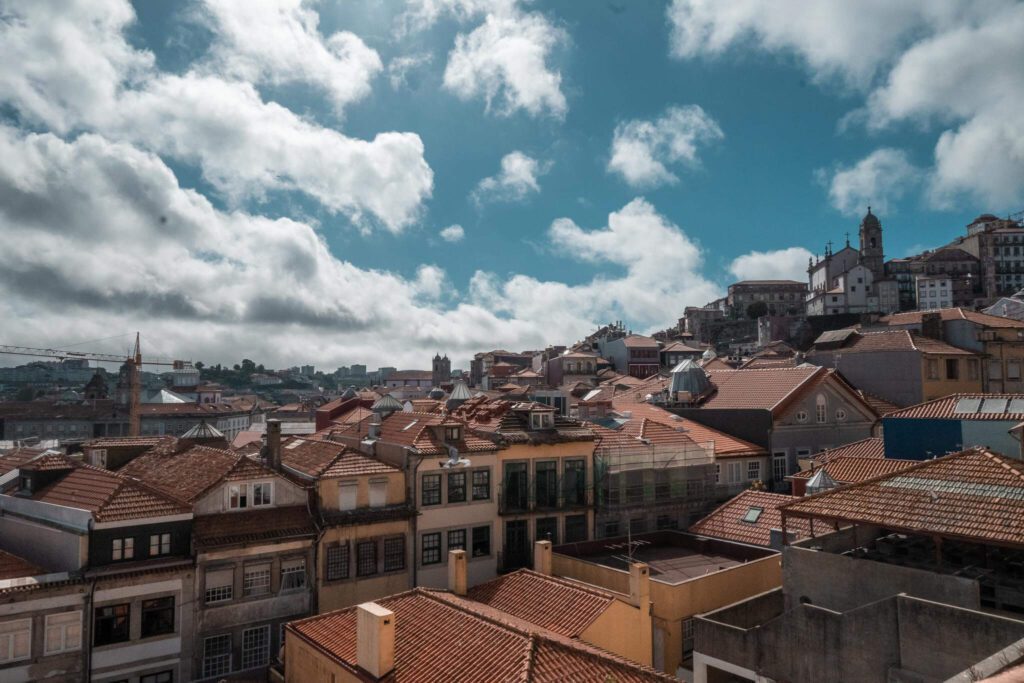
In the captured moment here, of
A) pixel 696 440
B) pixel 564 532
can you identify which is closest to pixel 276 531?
pixel 564 532

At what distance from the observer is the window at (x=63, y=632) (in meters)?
20.8

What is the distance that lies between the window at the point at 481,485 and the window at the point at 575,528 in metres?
4.37

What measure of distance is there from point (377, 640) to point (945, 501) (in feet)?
47.8

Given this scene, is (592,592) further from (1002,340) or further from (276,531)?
(1002,340)

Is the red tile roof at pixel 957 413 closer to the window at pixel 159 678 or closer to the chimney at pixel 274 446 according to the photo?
the chimney at pixel 274 446

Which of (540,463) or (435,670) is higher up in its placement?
(540,463)

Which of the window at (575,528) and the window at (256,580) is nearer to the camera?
the window at (256,580)

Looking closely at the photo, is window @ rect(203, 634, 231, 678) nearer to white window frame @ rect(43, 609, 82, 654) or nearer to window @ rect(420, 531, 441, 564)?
white window frame @ rect(43, 609, 82, 654)

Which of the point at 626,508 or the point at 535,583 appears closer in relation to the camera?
the point at 535,583

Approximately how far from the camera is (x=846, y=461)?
30.8 meters

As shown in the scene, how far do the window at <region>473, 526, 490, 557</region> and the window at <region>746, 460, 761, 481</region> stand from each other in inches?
607

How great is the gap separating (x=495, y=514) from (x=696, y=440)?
1279cm

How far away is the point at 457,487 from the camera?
30250 millimetres

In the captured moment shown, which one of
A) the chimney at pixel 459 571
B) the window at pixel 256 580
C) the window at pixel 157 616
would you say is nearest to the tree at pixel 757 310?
the chimney at pixel 459 571
